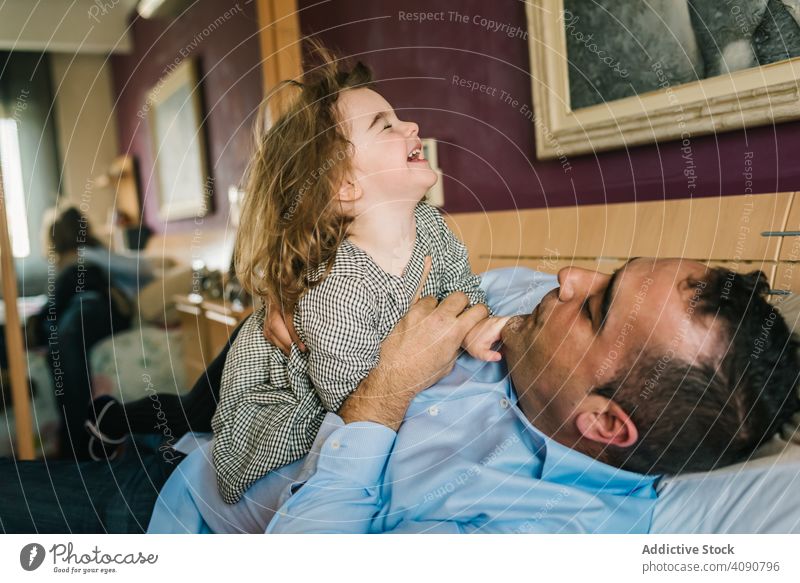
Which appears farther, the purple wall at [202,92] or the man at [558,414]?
the purple wall at [202,92]

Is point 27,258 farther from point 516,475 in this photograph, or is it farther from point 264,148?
point 516,475

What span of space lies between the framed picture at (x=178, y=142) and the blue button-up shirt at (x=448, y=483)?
326 mm

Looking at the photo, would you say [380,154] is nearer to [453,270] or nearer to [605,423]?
[453,270]

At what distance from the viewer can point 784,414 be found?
47cm

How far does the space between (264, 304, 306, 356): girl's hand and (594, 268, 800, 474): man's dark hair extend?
254mm

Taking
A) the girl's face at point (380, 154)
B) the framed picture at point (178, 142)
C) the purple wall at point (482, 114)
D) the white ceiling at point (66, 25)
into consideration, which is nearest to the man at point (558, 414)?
the girl's face at point (380, 154)

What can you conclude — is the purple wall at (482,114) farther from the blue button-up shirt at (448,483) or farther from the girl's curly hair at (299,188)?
the blue button-up shirt at (448,483)

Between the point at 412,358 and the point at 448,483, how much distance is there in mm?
105

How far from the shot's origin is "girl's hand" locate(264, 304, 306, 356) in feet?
1.72

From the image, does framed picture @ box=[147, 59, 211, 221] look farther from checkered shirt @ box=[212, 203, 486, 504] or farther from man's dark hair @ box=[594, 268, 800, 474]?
man's dark hair @ box=[594, 268, 800, 474]

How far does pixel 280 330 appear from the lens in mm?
536

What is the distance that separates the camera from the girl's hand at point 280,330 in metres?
0.52

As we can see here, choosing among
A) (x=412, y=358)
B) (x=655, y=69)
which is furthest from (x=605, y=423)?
(x=655, y=69)

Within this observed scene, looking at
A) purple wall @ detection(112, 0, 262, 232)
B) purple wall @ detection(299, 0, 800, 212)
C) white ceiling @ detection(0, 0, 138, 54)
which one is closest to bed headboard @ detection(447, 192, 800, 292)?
purple wall @ detection(299, 0, 800, 212)
